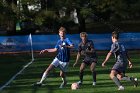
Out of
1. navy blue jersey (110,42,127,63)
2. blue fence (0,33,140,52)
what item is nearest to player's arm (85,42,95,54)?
navy blue jersey (110,42,127,63)

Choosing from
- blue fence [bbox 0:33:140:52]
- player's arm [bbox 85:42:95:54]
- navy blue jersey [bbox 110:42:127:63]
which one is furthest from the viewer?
blue fence [bbox 0:33:140:52]

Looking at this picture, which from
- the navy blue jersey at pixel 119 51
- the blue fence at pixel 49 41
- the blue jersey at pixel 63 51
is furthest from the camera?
the blue fence at pixel 49 41

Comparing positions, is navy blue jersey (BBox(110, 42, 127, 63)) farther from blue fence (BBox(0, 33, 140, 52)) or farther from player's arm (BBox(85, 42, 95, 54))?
blue fence (BBox(0, 33, 140, 52))

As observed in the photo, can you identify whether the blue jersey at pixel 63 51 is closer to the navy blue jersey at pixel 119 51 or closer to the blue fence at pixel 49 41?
the navy blue jersey at pixel 119 51

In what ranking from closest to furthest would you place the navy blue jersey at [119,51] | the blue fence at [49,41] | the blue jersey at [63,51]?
the navy blue jersey at [119,51] → the blue jersey at [63,51] → the blue fence at [49,41]

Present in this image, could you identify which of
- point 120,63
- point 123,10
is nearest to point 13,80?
point 120,63

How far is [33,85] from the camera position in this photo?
16438 mm

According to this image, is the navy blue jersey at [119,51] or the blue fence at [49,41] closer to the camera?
the navy blue jersey at [119,51]

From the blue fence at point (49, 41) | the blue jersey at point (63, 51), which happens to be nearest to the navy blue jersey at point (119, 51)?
the blue jersey at point (63, 51)

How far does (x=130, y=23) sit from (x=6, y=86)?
174 feet

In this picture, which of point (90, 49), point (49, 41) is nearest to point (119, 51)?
point (90, 49)

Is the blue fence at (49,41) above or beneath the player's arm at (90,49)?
beneath

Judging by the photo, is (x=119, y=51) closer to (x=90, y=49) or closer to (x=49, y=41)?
(x=90, y=49)

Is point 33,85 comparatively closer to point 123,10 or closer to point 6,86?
point 6,86
